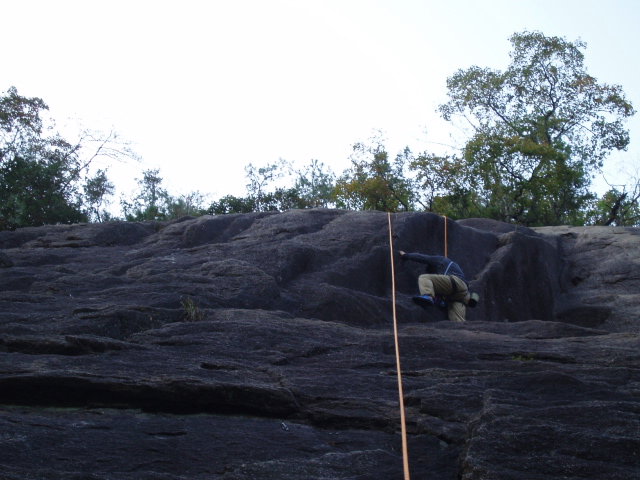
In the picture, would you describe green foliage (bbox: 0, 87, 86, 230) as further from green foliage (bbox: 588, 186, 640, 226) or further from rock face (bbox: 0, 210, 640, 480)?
green foliage (bbox: 588, 186, 640, 226)

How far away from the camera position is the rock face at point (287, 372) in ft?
14.0

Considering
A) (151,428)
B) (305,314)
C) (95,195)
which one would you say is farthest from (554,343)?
(95,195)

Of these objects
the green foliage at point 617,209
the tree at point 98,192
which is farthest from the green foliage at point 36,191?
the green foliage at point 617,209

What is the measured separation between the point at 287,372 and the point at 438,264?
5.25 meters

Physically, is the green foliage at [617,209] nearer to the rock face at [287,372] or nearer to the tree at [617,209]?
the tree at [617,209]

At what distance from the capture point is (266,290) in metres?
9.72

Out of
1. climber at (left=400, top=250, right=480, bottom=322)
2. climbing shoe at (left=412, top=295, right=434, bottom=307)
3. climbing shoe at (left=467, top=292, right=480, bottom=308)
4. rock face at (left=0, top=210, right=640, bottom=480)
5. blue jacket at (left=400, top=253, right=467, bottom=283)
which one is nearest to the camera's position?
rock face at (left=0, top=210, right=640, bottom=480)

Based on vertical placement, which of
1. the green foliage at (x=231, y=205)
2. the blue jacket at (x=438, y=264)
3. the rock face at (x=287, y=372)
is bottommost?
the rock face at (x=287, y=372)

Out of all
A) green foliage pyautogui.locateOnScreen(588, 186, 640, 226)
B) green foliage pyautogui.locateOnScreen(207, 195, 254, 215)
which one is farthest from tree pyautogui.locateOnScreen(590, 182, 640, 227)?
green foliage pyautogui.locateOnScreen(207, 195, 254, 215)

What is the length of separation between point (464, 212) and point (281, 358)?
1780 centimetres

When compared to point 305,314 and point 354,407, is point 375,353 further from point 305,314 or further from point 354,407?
point 305,314

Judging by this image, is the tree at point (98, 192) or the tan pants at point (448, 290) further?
the tree at point (98, 192)

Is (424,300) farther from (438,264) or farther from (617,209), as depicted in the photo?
(617,209)

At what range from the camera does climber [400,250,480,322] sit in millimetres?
10453
